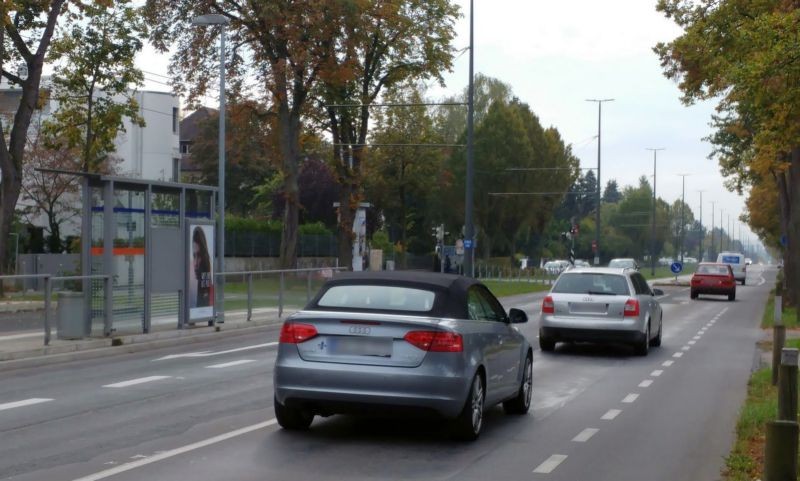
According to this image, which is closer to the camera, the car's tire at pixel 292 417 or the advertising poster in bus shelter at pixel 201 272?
the car's tire at pixel 292 417

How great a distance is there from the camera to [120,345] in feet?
60.8

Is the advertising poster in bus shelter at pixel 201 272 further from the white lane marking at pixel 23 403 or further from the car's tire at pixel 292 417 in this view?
the car's tire at pixel 292 417

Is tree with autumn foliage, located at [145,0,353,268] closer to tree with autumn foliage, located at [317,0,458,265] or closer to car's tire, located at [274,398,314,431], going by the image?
tree with autumn foliage, located at [317,0,458,265]

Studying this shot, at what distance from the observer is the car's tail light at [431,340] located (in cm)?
903

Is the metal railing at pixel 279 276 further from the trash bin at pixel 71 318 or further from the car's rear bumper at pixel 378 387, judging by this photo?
the car's rear bumper at pixel 378 387

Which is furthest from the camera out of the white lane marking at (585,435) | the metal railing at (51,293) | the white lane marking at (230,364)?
the metal railing at (51,293)

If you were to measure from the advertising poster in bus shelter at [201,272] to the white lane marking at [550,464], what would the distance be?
1357 cm

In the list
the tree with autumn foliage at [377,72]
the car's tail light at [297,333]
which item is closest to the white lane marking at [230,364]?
the car's tail light at [297,333]

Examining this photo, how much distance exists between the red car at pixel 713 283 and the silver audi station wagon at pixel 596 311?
26649 mm

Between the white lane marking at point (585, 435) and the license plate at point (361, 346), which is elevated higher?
the license plate at point (361, 346)

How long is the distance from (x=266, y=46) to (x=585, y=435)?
3131 centimetres

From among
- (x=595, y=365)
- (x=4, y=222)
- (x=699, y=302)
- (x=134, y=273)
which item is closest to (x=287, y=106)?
(x=4, y=222)

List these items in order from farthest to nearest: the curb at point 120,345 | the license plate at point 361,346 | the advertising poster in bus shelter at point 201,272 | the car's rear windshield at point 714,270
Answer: the car's rear windshield at point 714,270
the advertising poster in bus shelter at point 201,272
the curb at point 120,345
the license plate at point 361,346

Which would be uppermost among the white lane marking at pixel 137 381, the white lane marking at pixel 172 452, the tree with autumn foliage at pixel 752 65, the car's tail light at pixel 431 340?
the tree with autumn foliage at pixel 752 65
